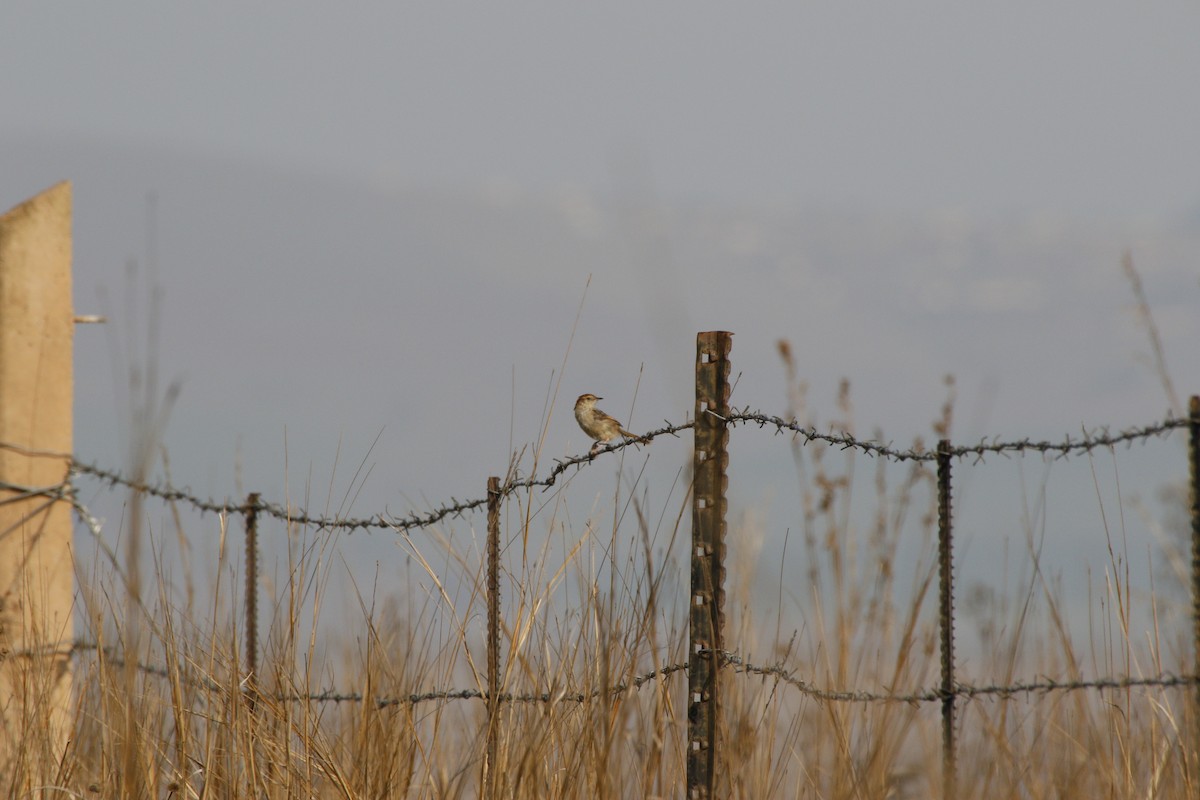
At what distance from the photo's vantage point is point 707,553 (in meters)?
3.23

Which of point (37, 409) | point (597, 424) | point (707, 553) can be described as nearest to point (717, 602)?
point (707, 553)

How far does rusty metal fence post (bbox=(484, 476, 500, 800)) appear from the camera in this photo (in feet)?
9.89

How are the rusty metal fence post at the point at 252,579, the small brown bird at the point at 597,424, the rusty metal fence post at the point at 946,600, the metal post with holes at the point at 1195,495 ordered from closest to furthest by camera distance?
the metal post with holes at the point at 1195,495 → the rusty metal fence post at the point at 946,600 → the rusty metal fence post at the point at 252,579 → the small brown bird at the point at 597,424

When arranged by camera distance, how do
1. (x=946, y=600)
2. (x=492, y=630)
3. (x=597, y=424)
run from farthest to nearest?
(x=597, y=424), (x=492, y=630), (x=946, y=600)

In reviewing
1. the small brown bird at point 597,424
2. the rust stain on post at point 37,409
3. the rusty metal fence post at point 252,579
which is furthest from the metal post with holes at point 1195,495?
the rust stain on post at point 37,409

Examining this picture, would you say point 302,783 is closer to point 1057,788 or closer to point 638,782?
point 638,782

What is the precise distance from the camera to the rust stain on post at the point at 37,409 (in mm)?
5465

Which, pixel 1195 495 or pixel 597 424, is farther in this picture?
pixel 597 424

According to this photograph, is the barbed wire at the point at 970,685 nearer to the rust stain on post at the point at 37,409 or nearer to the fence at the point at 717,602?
the fence at the point at 717,602

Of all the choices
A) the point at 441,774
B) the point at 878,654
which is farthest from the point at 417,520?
the point at 878,654

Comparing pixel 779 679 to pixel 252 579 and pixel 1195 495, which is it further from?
pixel 252 579

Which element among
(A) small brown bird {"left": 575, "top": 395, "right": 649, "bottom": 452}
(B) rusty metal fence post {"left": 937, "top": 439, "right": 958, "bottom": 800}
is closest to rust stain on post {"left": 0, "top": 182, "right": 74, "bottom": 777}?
A: (A) small brown bird {"left": 575, "top": 395, "right": 649, "bottom": 452}

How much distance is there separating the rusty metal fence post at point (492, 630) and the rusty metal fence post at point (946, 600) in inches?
41.7

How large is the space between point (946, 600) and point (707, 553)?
23.6 inches
